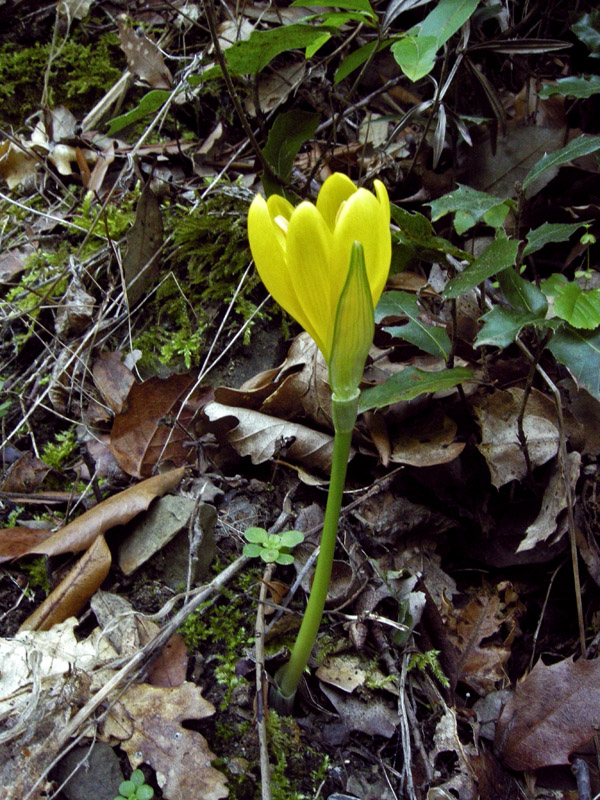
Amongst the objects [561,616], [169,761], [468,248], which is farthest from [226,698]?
[468,248]

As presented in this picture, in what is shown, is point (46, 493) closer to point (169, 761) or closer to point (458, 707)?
point (169, 761)

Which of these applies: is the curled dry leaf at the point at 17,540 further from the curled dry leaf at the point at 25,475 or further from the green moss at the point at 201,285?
the green moss at the point at 201,285

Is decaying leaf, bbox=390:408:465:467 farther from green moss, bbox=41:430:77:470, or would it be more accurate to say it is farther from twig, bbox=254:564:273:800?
green moss, bbox=41:430:77:470

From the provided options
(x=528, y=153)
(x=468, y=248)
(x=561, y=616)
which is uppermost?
(x=528, y=153)

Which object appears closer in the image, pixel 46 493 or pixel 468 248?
pixel 46 493

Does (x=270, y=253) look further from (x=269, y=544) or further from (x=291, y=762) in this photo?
(x=291, y=762)
